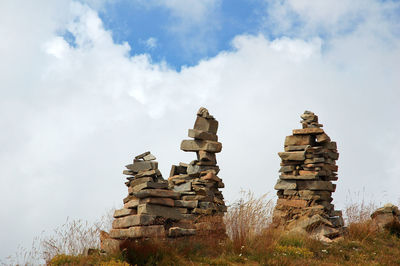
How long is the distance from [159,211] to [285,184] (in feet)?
20.0

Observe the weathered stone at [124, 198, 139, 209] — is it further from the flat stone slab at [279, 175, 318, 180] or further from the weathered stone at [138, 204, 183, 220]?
the flat stone slab at [279, 175, 318, 180]

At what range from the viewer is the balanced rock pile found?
1095cm

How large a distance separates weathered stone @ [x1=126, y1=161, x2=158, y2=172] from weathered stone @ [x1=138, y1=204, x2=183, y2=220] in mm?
1182

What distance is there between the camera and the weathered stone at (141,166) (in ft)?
40.0

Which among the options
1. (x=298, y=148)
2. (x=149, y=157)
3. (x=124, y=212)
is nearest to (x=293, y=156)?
(x=298, y=148)

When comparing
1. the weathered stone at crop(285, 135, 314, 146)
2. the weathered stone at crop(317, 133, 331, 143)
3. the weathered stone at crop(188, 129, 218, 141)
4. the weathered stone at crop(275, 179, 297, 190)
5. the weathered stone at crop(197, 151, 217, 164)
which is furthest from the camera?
the weathered stone at crop(285, 135, 314, 146)

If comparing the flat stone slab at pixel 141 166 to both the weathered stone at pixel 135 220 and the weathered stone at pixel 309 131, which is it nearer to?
the weathered stone at pixel 135 220

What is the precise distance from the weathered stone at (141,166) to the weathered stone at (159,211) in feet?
3.88

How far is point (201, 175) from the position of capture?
47.1 ft

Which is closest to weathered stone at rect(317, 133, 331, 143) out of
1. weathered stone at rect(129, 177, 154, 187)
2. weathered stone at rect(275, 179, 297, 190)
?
weathered stone at rect(275, 179, 297, 190)

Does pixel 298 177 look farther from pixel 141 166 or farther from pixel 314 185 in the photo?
pixel 141 166

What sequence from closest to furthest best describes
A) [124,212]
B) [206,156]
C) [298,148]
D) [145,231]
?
[145,231]
[124,212]
[206,156]
[298,148]

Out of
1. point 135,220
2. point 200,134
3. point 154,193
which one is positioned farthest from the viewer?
point 200,134

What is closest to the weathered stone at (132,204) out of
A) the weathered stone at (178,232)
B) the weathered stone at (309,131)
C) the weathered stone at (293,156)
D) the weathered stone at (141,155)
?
the weathered stone at (178,232)
